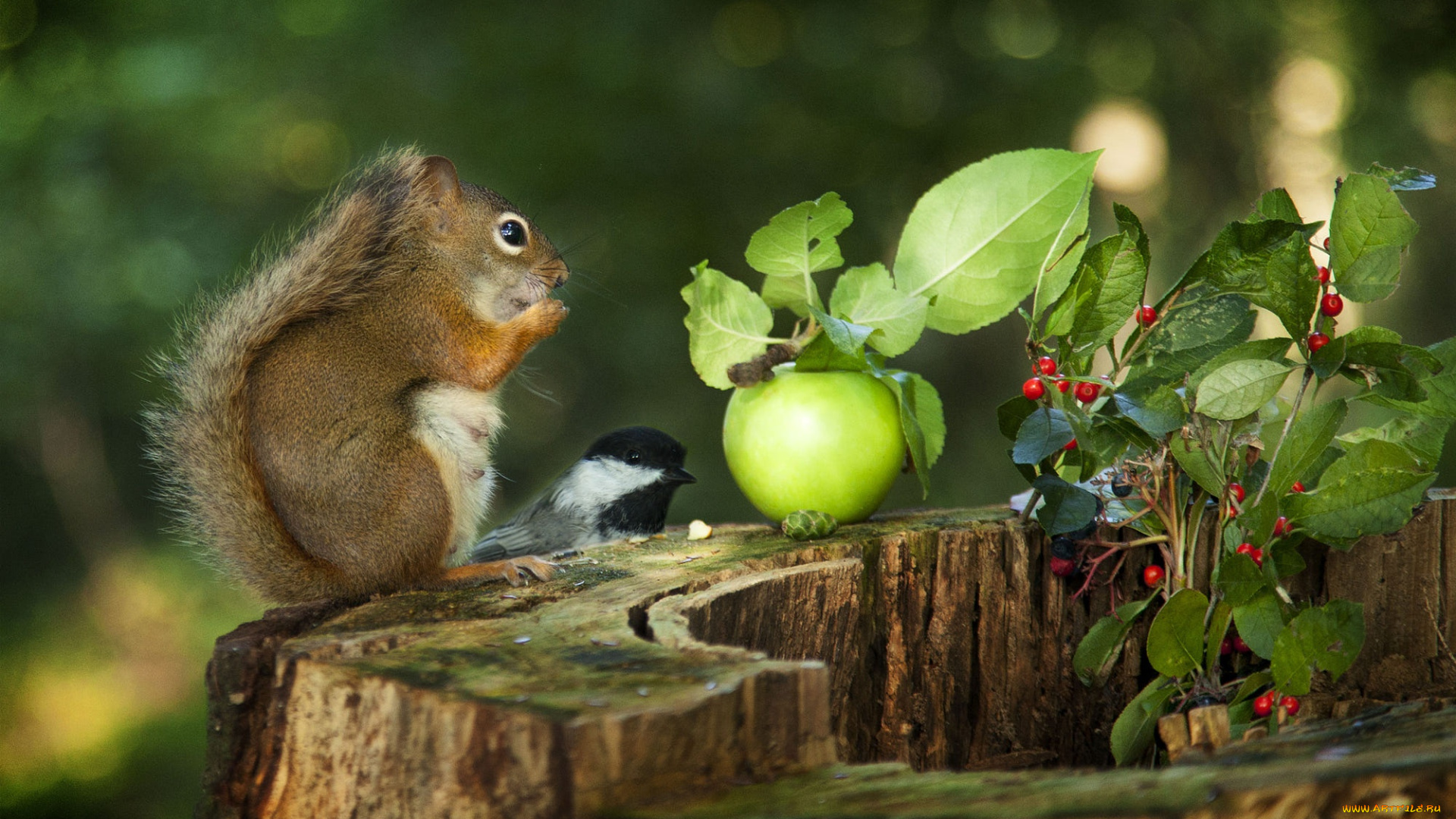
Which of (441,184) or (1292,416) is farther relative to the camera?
(441,184)

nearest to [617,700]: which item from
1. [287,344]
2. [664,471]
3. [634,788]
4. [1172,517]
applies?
[634,788]

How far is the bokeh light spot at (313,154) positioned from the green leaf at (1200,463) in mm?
3496

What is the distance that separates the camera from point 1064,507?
5.75 ft

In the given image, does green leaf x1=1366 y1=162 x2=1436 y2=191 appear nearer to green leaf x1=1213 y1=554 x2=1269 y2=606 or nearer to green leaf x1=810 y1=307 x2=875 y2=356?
green leaf x1=1213 y1=554 x2=1269 y2=606

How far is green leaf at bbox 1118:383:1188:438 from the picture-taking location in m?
1.57

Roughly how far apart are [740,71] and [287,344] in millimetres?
2826

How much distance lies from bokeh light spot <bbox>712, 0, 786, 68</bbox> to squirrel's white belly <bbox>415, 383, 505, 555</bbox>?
9.11 ft

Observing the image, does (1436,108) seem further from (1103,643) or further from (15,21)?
(15,21)

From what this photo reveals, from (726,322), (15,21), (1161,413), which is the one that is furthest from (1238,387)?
(15,21)

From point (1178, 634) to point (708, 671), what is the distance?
32.9 inches

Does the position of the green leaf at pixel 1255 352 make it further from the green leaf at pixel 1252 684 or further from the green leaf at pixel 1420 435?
the green leaf at pixel 1252 684

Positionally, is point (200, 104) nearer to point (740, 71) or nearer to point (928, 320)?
point (740, 71)

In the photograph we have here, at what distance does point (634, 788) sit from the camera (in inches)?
39.5

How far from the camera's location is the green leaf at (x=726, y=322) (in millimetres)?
2152
